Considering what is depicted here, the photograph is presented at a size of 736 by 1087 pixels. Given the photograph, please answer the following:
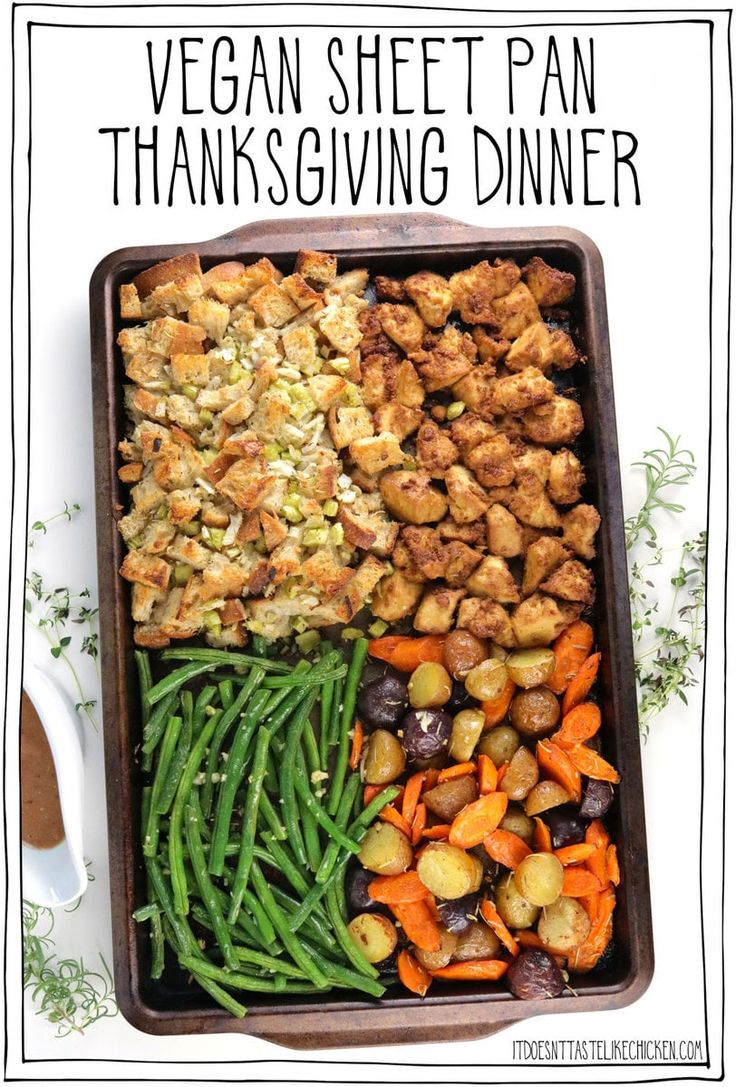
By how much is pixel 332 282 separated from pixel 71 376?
43.1 inches

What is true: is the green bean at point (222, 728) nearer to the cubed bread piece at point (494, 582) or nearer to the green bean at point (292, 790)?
the green bean at point (292, 790)

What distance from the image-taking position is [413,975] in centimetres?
330

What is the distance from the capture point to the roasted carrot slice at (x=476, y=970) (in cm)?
331

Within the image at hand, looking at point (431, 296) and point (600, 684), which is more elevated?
point (431, 296)

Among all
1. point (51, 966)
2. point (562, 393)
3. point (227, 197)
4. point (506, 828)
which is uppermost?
point (227, 197)

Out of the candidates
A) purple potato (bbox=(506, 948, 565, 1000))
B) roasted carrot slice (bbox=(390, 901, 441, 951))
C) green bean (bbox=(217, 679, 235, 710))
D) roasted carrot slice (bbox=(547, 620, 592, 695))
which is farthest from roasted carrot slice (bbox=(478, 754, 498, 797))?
green bean (bbox=(217, 679, 235, 710))

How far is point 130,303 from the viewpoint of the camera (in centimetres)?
336

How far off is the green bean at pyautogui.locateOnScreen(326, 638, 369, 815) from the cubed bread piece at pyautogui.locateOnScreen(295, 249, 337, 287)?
4.43 ft

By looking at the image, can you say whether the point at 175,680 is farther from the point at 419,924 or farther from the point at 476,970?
the point at 476,970

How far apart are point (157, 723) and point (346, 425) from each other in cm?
127

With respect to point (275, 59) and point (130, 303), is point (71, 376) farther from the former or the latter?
point (275, 59)

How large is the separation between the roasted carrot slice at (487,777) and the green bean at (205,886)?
102cm

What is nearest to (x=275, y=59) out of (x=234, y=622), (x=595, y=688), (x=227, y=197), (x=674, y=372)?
(x=227, y=197)

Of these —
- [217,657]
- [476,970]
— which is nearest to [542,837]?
[476,970]
